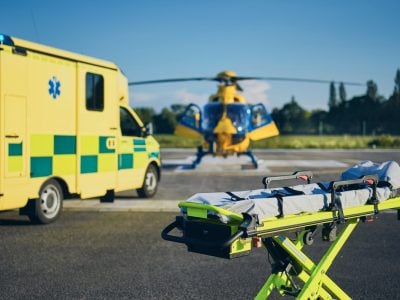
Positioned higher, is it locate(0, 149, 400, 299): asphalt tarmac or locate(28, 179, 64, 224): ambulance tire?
locate(28, 179, 64, 224): ambulance tire

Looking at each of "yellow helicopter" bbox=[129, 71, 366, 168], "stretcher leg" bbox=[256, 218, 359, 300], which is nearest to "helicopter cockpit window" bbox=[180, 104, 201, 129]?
"yellow helicopter" bbox=[129, 71, 366, 168]

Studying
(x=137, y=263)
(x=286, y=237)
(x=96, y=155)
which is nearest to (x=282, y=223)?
(x=286, y=237)

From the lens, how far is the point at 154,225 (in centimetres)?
884

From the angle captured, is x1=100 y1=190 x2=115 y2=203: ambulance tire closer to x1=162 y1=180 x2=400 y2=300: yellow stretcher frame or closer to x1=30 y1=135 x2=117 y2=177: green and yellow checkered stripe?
x1=30 y1=135 x2=117 y2=177: green and yellow checkered stripe

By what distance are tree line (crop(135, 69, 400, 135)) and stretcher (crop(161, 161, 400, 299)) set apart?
6821 centimetres

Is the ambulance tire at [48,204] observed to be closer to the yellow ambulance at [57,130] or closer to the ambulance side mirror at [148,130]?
the yellow ambulance at [57,130]

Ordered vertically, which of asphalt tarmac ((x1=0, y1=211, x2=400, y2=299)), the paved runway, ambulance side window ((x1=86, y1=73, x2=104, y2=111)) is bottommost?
asphalt tarmac ((x1=0, y1=211, x2=400, y2=299))

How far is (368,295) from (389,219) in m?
4.70

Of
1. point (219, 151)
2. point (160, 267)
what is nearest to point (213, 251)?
point (160, 267)

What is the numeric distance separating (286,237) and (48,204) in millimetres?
6001

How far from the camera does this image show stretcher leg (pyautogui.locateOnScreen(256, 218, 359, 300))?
3768 mm

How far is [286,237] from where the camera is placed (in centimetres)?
378

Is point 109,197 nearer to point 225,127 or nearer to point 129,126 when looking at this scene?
point 129,126

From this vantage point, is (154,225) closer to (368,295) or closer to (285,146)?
(368,295)
